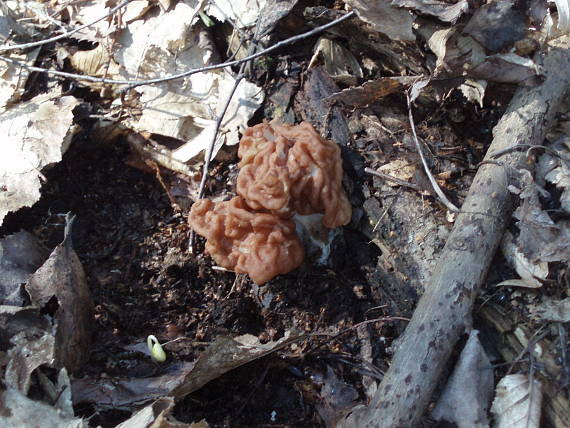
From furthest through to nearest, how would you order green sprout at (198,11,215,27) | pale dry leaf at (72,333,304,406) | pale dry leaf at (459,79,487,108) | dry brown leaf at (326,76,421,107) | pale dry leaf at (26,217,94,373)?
1. green sprout at (198,11,215,27)
2. dry brown leaf at (326,76,421,107)
3. pale dry leaf at (459,79,487,108)
4. pale dry leaf at (26,217,94,373)
5. pale dry leaf at (72,333,304,406)

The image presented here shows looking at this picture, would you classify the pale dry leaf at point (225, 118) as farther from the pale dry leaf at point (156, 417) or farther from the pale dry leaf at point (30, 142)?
the pale dry leaf at point (156, 417)

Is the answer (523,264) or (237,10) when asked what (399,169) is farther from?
(237,10)

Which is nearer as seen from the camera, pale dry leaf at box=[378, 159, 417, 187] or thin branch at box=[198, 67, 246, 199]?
pale dry leaf at box=[378, 159, 417, 187]

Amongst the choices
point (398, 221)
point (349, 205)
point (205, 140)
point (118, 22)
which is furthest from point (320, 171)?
point (118, 22)

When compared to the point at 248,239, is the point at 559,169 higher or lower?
higher

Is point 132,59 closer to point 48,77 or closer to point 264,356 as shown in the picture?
point 48,77

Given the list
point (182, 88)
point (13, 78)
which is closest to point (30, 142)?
point (13, 78)

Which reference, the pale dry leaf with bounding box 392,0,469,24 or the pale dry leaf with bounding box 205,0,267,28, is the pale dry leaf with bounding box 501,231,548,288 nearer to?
the pale dry leaf with bounding box 392,0,469,24

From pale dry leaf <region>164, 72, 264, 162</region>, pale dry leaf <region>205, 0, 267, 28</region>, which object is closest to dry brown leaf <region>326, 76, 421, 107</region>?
pale dry leaf <region>164, 72, 264, 162</region>
